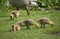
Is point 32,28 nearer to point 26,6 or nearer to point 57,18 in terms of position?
point 57,18

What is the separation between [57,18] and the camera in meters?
11.6

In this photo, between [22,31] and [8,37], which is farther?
[22,31]

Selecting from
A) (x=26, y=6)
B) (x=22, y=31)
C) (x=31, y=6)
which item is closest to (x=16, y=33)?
(x=22, y=31)

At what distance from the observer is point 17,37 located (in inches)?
337

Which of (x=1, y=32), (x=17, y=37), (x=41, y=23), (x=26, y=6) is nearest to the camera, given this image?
(x=17, y=37)

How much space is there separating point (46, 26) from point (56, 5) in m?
5.20

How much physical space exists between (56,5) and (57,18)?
3.57 m

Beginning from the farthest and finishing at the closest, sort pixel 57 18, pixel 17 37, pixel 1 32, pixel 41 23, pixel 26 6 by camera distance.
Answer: pixel 26 6, pixel 57 18, pixel 41 23, pixel 1 32, pixel 17 37

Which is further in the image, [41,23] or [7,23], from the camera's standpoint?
[7,23]

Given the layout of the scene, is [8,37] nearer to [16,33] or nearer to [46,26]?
[16,33]

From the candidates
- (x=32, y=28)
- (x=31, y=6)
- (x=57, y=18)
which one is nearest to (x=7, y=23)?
(x=32, y=28)

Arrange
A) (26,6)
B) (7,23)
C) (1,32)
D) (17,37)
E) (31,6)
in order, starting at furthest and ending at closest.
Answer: (31,6) → (26,6) → (7,23) → (1,32) → (17,37)

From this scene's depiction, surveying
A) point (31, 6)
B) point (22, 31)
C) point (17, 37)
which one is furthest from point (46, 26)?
point (31, 6)

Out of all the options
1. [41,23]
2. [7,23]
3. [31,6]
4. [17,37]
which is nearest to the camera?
[17,37]
